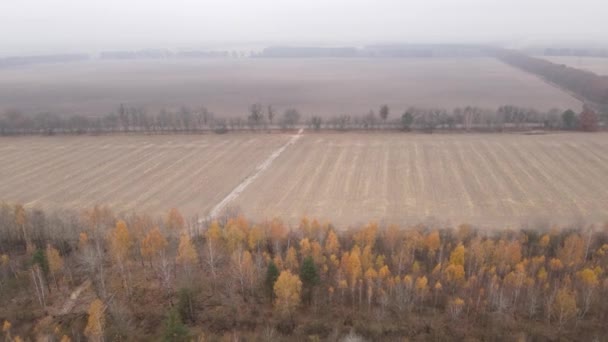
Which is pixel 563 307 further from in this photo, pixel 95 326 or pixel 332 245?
pixel 95 326

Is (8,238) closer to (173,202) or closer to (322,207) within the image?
(173,202)

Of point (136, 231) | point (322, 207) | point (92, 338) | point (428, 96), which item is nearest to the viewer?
point (92, 338)

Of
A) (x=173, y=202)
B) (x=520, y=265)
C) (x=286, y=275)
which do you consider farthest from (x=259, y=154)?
(x=520, y=265)

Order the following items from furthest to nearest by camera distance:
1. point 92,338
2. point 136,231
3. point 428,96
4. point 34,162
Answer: point 428,96, point 34,162, point 136,231, point 92,338

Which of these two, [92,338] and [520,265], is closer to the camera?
[92,338]

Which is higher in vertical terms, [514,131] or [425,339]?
[514,131]

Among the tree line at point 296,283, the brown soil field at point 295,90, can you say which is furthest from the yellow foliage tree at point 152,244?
the brown soil field at point 295,90

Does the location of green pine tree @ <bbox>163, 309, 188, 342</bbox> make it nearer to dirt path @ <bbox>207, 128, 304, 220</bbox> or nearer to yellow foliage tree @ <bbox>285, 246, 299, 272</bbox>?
yellow foliage tree @ <bbox>285, 246, 299, 272</bbox>
